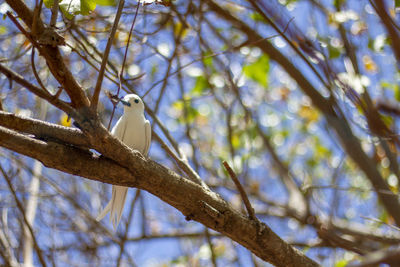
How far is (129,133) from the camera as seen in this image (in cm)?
271

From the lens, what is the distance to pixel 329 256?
4.47 metres

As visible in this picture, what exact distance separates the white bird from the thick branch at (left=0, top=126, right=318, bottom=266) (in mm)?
711

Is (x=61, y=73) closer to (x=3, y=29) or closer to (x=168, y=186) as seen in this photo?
(x=168, y=186)

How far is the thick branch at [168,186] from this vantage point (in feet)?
5.90

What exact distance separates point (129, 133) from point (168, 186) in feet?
2.52

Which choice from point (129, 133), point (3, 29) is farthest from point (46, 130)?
point (3, 29)

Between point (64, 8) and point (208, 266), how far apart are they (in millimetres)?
3909

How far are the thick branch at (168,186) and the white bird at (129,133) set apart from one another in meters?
0.71

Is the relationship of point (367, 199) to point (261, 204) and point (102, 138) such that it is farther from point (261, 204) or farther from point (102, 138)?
point (102, 138)

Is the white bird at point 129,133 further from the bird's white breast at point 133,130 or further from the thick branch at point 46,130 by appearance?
the thick branch at point 46,130

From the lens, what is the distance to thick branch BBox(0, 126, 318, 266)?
1797mm

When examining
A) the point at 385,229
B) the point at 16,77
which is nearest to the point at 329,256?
the point at 385,229

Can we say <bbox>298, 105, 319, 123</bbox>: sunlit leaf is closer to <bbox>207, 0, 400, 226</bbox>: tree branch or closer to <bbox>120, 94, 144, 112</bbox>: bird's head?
<bbox>207, 0, 400, 226</bbox>: tree branch

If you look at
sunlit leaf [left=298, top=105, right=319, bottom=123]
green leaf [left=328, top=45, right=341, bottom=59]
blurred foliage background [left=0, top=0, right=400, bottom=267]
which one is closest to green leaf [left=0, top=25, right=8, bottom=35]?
blurred foliage background [left=0, top=0, right=400, bottom=267]
